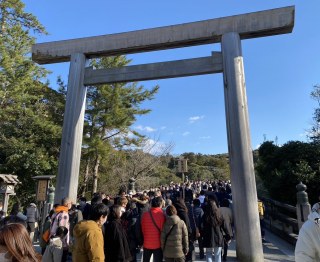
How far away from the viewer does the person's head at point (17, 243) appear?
1592 millimetres

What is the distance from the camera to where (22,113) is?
55.1 feet

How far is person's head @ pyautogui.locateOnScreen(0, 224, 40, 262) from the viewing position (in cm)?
159

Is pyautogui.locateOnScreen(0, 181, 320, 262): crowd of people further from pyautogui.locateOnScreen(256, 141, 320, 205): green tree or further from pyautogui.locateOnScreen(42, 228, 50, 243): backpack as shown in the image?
pyautogui.locateOnScreen(256, 141, 320, 205): green tree

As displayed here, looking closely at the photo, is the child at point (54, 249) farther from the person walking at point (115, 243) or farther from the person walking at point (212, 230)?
the person walking at point (212, 230)

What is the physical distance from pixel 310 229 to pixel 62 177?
5.16m

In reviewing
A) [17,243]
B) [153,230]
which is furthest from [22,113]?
[17,243]

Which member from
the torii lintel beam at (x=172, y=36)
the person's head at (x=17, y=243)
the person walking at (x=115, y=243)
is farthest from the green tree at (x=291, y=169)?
the person's head at (x=17, y=243)

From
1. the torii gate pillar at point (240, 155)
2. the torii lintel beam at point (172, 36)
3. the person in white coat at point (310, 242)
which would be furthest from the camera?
the torii lintel beam at point (172, 36)

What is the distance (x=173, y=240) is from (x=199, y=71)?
142 inches

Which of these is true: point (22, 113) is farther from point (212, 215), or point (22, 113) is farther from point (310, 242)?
point (310, 242)

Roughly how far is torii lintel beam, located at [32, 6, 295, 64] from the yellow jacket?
4555 mm

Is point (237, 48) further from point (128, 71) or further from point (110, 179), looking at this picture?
point (110, 179)

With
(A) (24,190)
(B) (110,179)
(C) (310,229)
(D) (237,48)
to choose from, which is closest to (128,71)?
(D) (237,48)

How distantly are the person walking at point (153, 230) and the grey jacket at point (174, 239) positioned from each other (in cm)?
15
